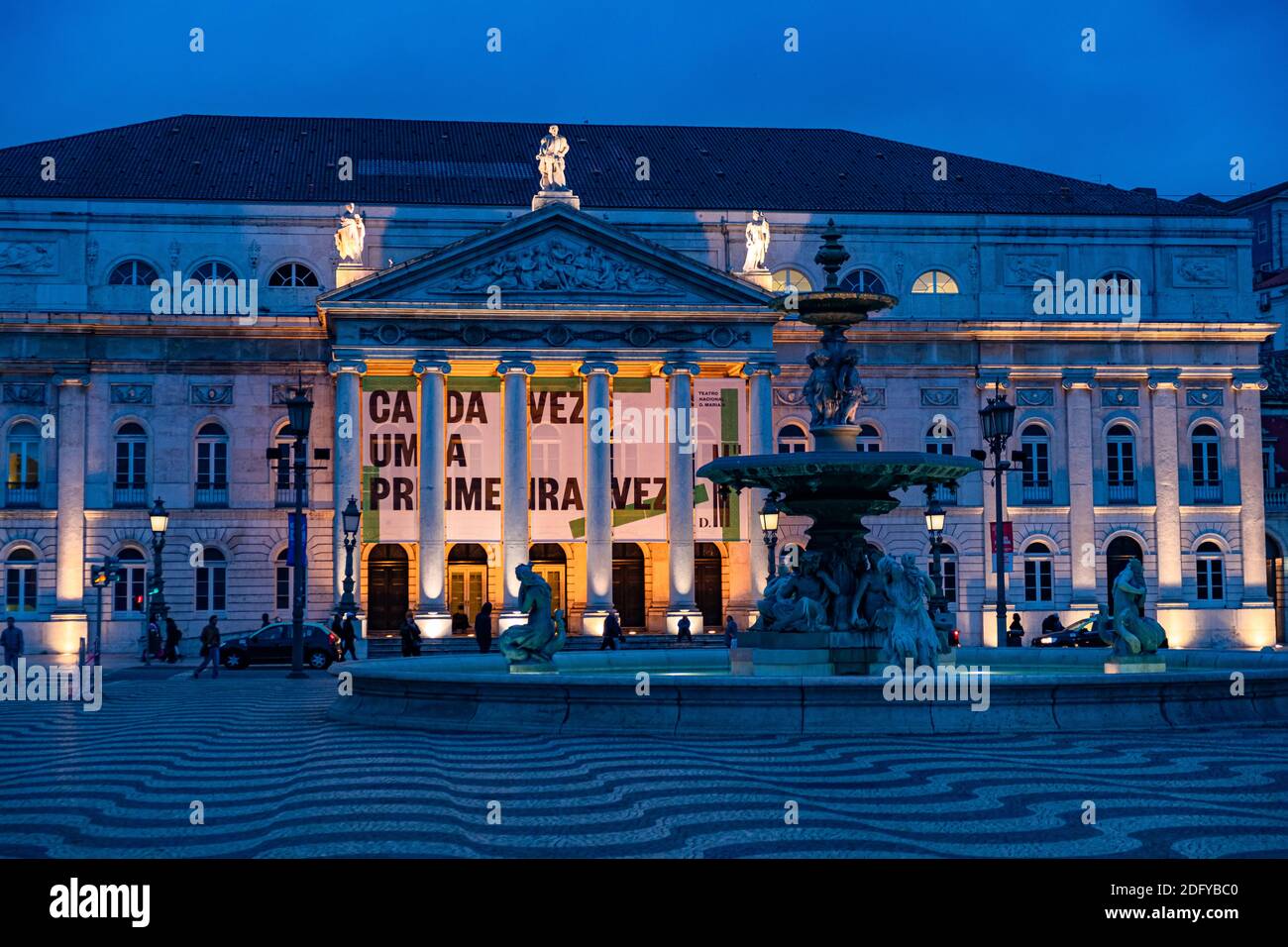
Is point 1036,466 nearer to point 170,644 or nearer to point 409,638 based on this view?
point 409,638

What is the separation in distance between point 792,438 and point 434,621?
609 inches

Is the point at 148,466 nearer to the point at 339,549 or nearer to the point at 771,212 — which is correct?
the point at 339,549

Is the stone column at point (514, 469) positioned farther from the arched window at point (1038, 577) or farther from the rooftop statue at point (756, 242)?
the arched window at point (1038, 577)

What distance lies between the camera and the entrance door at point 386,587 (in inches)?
2132

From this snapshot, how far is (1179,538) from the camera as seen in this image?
58.2 meters

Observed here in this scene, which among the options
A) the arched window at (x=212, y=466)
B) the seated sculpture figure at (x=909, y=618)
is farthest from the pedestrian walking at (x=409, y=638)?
the seated sculpture figure at (x=909, y=618)

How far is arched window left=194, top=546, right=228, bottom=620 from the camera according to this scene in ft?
178

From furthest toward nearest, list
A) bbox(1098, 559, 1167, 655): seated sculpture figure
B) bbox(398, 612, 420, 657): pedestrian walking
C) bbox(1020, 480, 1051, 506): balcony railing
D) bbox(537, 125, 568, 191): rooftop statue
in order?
bbox(1020, 480, 1051, 506): balcony railing, bbox(537, 125, 568, 191): rooftop statue, bbox(398, 612, 420, 657): pedestrian walking, bbox(1098, 559, 1167, 655): seated sculpture figure

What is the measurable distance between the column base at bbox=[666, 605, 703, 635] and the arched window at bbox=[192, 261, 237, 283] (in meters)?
20.2

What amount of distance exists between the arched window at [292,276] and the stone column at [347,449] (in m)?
7.11

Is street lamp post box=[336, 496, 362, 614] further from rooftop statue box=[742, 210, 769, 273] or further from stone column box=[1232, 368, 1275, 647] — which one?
stone column box=[1232, 368, 1275, 647]

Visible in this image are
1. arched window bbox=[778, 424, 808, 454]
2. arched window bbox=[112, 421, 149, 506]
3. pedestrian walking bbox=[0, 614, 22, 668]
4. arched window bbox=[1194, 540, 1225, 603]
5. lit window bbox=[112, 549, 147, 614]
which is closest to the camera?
pedestrian walking bbox=[0, 614, 22, 668]

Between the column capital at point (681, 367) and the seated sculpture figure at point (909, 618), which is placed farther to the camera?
the column capital at point (681, 367)

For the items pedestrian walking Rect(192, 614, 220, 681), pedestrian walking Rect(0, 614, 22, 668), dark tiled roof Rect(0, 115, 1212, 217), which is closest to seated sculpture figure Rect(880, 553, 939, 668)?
pedestrian walking Rect(192, 614, 220, 681)
